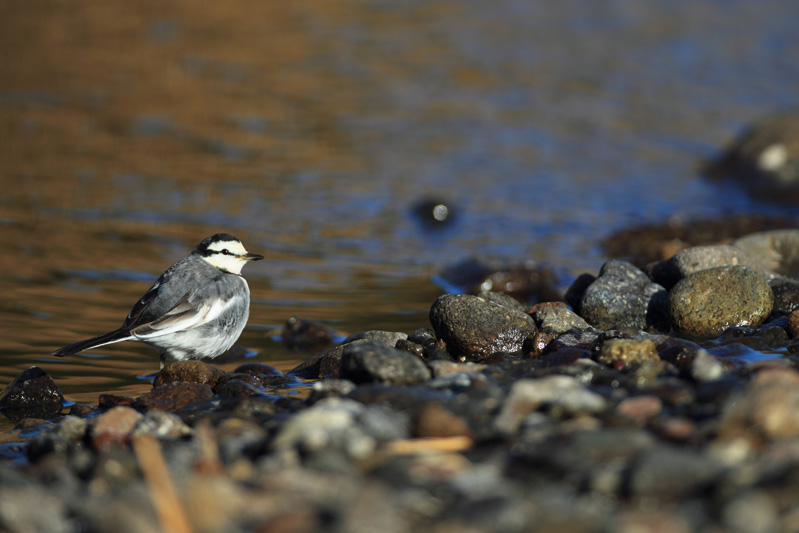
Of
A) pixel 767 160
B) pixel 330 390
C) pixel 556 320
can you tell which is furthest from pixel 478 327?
pixel 767 160

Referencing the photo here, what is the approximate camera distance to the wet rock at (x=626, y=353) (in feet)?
16.2

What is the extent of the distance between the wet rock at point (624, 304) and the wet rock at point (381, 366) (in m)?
2.06

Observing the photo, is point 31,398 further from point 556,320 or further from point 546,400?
point 556,320

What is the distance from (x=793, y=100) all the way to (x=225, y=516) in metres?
16.8

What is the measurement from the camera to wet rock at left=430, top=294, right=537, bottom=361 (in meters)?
5.88

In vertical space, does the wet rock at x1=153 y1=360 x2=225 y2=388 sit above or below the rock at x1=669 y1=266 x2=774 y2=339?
below

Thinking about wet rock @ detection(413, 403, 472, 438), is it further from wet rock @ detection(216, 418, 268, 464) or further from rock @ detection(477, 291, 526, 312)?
rock @ detection(477, 291, 526, 312)

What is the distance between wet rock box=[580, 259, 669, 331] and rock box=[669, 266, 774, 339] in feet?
0.88

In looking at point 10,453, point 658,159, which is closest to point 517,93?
point 658,159

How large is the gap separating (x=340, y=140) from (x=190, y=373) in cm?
964

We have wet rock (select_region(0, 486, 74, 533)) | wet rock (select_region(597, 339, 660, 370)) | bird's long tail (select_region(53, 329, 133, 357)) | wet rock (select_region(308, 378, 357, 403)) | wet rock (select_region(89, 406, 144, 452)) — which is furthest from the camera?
bird's long tail (select_region(53, 329, 133, 357))

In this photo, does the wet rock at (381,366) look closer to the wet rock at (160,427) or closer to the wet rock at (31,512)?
the wet rock at (160,427)

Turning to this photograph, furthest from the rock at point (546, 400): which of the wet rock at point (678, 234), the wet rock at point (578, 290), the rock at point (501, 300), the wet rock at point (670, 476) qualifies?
the wet rock at point (678, 234)

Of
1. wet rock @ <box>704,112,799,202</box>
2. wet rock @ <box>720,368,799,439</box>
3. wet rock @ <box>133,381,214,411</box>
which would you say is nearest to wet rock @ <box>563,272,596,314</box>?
wet rock @ <box>133,381,214,411</box>
